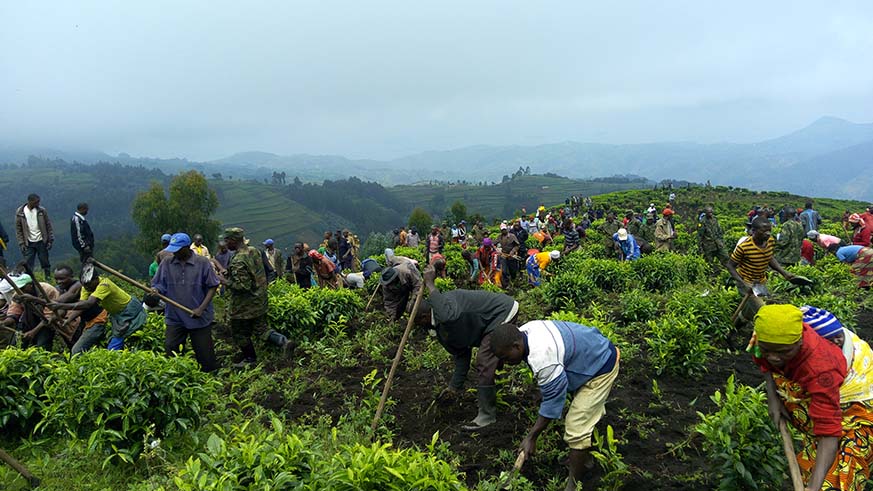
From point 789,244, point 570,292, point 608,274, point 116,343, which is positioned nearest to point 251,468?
point 116,343

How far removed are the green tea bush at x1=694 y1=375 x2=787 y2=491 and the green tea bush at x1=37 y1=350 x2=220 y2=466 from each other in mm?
4306

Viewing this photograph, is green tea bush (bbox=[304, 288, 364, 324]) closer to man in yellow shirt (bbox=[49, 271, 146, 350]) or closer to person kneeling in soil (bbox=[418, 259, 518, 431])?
man in yellow shirt (bbox=[49, 271, 146, 350])

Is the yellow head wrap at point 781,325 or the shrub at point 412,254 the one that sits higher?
the yellow head wrap at point 781,325

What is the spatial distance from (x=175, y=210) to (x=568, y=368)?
52711 mm

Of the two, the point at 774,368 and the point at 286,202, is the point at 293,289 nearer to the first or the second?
the point at 774,368

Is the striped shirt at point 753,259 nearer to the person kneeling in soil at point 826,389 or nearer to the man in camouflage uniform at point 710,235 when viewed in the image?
the man in camouflage uniform at point 710,235

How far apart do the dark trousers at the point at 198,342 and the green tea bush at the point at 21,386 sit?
123 centimetres

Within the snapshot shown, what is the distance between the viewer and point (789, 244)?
30.9 feet

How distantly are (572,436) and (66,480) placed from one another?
4.35 metres

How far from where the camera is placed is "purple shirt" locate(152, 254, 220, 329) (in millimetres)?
5996

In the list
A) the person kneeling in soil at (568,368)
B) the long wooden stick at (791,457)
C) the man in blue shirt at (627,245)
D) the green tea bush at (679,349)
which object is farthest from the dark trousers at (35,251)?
the man in blue shirt at (627,245)

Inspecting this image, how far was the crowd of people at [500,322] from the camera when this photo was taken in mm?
2680

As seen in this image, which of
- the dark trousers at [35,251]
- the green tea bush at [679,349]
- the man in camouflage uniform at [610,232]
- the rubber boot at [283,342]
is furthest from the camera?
the man in camouflage uniform at [610,232]

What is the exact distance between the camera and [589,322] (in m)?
5.81
